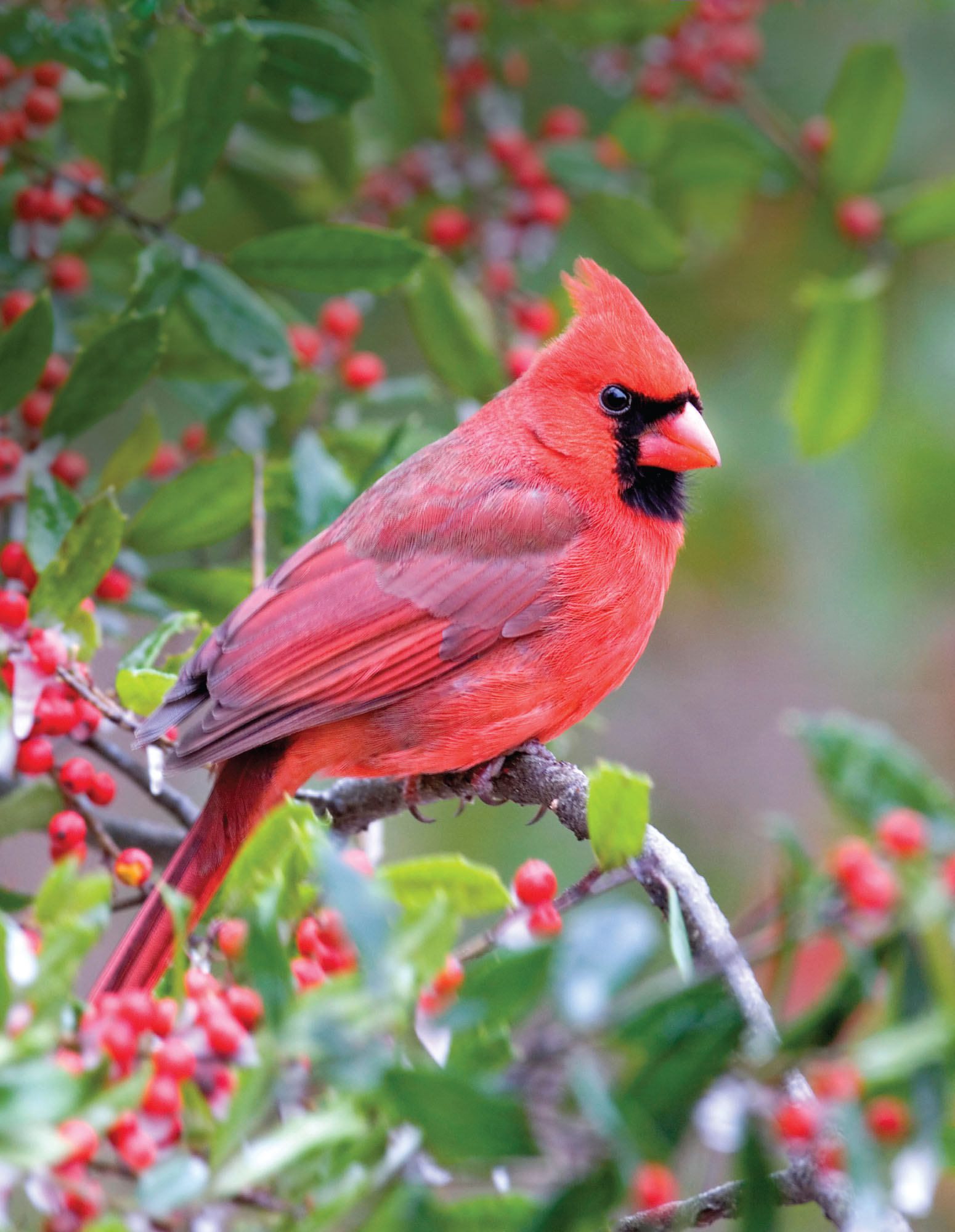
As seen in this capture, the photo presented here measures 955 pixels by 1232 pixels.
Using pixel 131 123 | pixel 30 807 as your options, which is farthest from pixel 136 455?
pixel 30 807

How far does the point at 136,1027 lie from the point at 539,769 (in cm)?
109

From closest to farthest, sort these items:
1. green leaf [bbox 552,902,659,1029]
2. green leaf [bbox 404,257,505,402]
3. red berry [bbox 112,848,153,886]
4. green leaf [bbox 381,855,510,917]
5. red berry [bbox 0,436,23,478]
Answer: green leaf [bbox 552,902,659,1029], green leaf [bbox 381,855,510,917], red berry [bbox 112,848,153,886], red berry [bbox 0,436,23,478], green leaf [bbox 404,257,505,402]

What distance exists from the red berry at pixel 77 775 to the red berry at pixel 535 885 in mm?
804

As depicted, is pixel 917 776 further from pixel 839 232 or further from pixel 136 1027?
pixel 839 232

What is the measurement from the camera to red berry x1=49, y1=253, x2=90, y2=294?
8.83 feet

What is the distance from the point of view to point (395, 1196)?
1169mm

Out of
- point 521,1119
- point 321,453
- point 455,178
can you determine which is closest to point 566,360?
point 321,453

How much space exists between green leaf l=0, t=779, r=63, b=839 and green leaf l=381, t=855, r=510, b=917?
30.3 inches

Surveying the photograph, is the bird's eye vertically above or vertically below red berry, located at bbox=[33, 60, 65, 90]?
below

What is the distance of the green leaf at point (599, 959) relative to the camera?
1069 mm

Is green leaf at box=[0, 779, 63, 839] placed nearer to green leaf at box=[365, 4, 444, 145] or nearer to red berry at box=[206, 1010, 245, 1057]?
red berry at box=[206, 1010, 245, 1057]

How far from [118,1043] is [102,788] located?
89 cm

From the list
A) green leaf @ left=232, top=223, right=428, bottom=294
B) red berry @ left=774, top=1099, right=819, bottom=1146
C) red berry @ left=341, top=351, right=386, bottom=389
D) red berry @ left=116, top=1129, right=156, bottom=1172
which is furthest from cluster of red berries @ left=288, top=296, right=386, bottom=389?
red berry @ left=774, top=1099, right=819, bottom=1146

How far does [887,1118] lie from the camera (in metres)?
1.13
